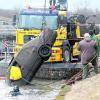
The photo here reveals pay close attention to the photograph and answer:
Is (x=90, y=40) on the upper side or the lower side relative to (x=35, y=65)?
upper

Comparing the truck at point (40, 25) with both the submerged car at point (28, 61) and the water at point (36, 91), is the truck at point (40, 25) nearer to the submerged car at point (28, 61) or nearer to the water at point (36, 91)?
the submerged car at point (28, 61)

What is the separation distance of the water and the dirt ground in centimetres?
71

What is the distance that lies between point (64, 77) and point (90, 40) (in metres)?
3.07

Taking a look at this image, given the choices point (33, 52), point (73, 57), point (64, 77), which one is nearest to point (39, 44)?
point (33, 52)

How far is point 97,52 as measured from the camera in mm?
17969

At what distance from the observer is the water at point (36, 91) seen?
15.0m

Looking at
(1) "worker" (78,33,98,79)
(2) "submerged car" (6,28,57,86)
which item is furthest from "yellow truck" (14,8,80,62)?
(1) "worker" (78,33,98,79)

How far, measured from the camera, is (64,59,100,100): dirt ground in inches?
517

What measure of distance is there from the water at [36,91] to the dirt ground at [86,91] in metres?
0.71

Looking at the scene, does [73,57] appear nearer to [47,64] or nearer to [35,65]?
[47,64]

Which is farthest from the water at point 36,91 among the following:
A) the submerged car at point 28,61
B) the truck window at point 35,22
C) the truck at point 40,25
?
the truck window at point 35,22

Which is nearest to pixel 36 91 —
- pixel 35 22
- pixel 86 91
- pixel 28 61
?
pixel 28 61

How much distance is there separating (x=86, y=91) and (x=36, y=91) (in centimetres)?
296

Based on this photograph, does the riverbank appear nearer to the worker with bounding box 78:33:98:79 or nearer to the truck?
the worker with bounding box 78:33:98:79
